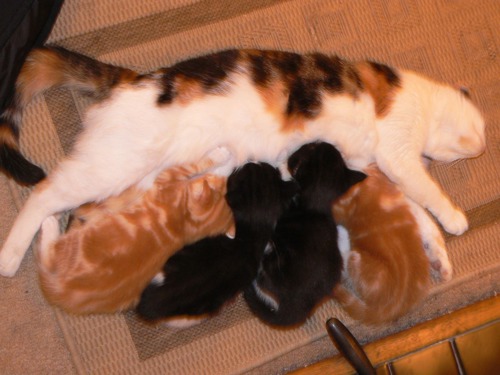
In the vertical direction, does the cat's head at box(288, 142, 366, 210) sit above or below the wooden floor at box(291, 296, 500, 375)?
above

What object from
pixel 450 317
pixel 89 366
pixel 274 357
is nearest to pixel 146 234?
pixel 89 366

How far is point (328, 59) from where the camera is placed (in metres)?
1.56

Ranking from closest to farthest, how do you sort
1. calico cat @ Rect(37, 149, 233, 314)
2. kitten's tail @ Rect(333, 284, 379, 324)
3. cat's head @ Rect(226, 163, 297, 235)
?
calico cat @ Rect(37, 149, 233, 314) → cat's head @ Rect(226, 163, 297, 235) → kitten's tail @ Rect(333, 284, 379, 324)

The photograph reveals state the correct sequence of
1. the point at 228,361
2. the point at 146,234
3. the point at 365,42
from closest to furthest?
1. the point at 146,234
2. the point at 228,361
3. the point at 365,42

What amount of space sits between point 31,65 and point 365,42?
1.04 m

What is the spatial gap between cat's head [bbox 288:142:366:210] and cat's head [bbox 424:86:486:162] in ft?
1.16

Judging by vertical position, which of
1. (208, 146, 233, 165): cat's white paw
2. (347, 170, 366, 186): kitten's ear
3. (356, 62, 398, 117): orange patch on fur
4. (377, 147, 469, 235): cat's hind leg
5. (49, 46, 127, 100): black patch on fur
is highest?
(49, 46, 127, 100): black patch on fur

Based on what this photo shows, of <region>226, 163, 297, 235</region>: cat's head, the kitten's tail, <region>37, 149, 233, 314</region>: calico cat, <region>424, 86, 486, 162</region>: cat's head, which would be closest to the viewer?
<region>37, 149, 233, 314</region>: calico cat

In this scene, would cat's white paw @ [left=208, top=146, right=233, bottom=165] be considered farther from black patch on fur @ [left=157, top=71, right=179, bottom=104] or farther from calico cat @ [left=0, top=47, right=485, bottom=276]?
black patch on fur @ [left=157, top=71, right=179, bottom=104]

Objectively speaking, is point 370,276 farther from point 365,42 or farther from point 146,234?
point 365,42

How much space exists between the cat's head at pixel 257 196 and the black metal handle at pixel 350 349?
305 mm

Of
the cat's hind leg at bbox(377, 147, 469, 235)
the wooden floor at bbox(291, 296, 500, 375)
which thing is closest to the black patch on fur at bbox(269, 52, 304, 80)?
the cat's hind leg at bbox(377, 147, 469, 235)

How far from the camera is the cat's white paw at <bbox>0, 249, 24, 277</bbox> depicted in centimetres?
145

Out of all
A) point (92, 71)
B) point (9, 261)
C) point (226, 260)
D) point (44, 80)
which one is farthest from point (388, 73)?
point (9, 261)
